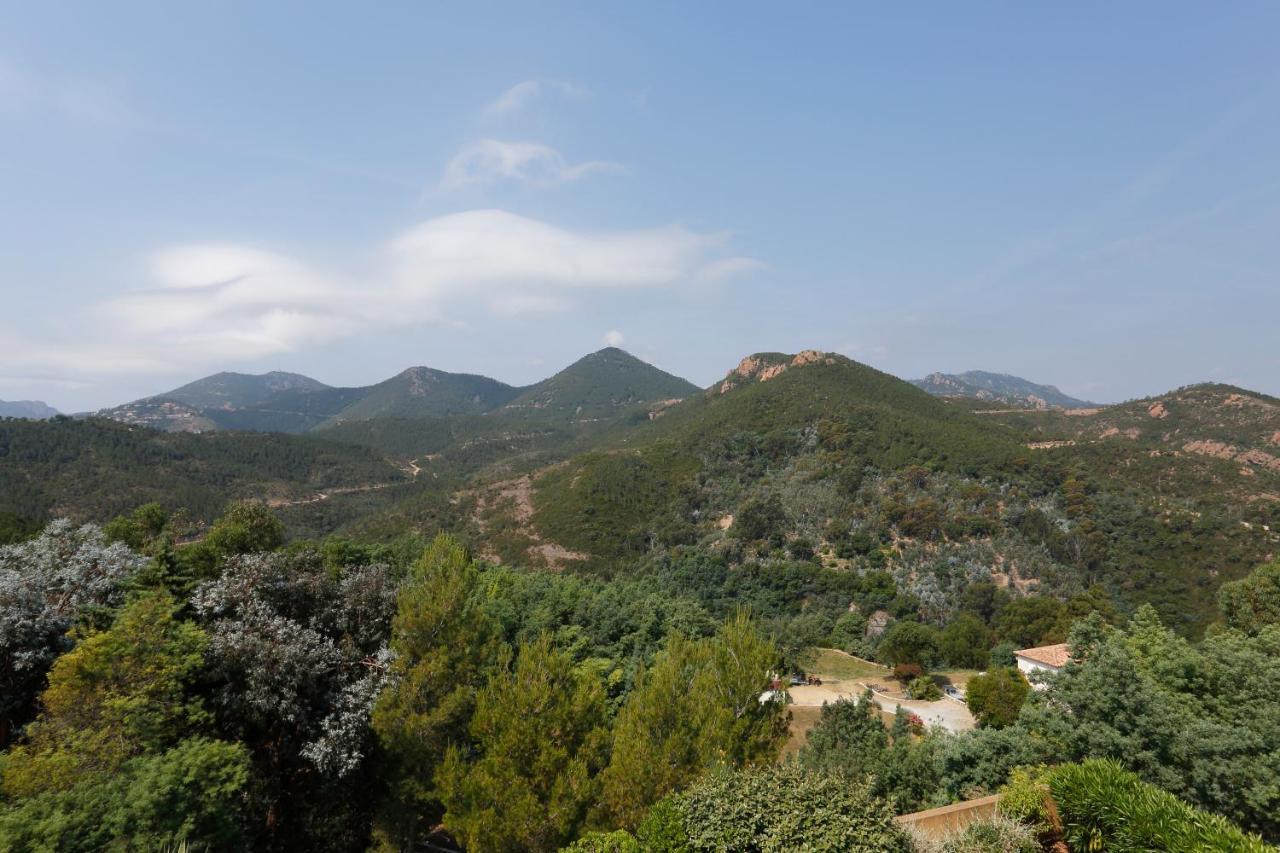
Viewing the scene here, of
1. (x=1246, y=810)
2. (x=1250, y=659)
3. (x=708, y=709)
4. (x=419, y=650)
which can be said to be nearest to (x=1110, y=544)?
(x=1250, y=659)

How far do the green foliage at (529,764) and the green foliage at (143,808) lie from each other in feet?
13.4

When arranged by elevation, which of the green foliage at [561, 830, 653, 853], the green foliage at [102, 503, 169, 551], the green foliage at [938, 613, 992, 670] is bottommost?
the green foliage at [938, 613, 992, 670]

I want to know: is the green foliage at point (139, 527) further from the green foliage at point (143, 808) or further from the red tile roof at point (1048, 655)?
the red tile roof at point (1048, 655)

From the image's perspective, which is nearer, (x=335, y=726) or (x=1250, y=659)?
(x=335, y=726)

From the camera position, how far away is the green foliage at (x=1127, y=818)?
7.72 m

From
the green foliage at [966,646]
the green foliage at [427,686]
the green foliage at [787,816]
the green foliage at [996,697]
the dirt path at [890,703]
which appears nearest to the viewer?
the green foliage at [787,816]

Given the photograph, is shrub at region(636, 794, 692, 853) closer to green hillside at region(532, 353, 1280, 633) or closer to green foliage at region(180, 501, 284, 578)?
green foliage at region(180, 501, 284, 578)

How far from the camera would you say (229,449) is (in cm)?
13000

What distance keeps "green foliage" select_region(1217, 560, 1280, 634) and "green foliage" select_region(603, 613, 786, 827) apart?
25011 mm

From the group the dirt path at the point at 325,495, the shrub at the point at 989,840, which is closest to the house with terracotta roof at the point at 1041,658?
the shrub at the point at 989,840

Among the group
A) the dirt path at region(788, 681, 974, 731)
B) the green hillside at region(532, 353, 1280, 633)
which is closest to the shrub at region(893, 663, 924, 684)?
the dirt path at region(788, 681, 974, 731)

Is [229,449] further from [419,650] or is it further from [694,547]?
[419,650]

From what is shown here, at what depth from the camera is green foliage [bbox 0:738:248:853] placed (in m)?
7.76

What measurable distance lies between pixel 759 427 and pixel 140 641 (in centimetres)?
8750
